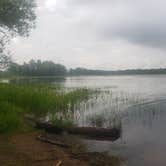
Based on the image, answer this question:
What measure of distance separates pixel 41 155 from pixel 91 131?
15.2ft

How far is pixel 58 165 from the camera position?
28.7 ft

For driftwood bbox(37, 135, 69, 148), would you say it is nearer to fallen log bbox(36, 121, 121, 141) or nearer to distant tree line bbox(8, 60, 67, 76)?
fallen log bbox(36, 121, 121, 141)

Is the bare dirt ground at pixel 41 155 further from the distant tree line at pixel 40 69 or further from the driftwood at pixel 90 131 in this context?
the distant tree line at pixel 40 69

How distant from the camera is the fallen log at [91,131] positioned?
45.4 ft

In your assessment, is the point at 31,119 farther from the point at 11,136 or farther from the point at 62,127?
the point at 11,136

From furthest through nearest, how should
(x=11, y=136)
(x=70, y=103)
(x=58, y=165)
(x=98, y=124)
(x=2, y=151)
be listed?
1. (x=70, y=103)
2. (x=98, y=124)
3. (x=11, y=136)
4. (x=2, y=151)
5. (x=58, y=165)

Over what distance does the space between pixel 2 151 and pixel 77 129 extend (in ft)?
18.0

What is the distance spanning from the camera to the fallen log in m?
13.8

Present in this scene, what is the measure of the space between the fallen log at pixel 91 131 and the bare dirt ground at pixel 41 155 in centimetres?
260

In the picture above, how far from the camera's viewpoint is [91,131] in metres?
14.1

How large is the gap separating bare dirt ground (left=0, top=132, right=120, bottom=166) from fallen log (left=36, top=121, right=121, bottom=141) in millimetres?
2602

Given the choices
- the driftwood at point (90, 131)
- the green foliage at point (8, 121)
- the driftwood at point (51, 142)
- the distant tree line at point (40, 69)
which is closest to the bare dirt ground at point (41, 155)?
the driftwood at point (51, 142)

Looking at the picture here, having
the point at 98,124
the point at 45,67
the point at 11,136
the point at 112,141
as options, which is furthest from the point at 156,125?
the point at 45,67

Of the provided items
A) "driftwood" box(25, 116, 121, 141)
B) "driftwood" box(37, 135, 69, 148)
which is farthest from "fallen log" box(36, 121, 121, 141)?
"driftwood" box(37, 135, 69, 148)
